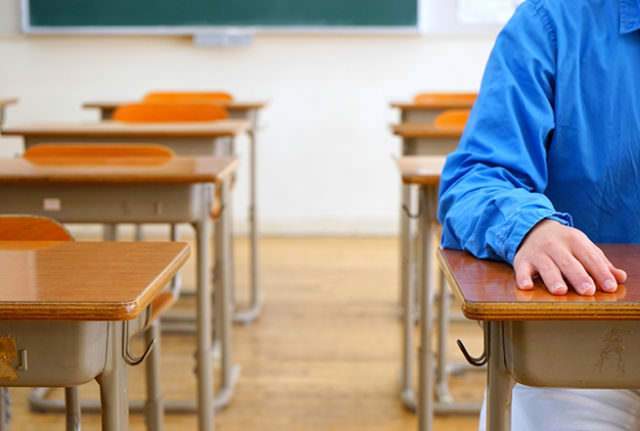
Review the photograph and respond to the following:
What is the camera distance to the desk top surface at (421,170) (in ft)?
7.74

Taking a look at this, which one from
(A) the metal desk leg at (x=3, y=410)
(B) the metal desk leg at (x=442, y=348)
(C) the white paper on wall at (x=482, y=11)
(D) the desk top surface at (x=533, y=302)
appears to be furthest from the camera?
(C) the white paper on wall at (x=482, y=11)

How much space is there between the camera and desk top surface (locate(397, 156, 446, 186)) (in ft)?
7.74

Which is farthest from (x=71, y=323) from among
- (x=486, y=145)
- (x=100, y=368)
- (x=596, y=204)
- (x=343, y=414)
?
(x=343, y=414)

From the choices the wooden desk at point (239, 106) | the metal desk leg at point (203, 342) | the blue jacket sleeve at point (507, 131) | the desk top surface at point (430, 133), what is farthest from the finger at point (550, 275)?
the wooden desk at point (239, 106)

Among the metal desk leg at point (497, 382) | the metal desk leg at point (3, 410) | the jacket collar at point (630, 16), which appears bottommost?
the metal desk leg at point (3, 410)

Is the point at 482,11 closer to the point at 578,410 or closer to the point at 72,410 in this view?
the point at 72,410

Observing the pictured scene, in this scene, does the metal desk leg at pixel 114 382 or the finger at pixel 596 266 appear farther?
the metal desk leg at pixel 114 382

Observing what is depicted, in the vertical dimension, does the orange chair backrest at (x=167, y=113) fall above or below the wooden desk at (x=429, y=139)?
above

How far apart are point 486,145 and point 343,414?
1.72 meters

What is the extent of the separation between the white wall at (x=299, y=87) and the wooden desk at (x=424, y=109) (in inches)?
50.0

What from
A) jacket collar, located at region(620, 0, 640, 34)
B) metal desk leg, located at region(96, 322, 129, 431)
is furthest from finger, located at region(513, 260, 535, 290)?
metal desk leg, located at region(96, 322, 129, 431)

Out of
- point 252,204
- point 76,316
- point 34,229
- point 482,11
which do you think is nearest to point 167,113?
point 252,204

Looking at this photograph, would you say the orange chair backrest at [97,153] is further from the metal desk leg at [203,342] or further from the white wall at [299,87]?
the white wall at [299,87]

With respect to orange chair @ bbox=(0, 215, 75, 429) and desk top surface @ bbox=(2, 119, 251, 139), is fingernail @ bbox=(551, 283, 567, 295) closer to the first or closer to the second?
orange chair @ bbox=(0, 215, 75, 429)
